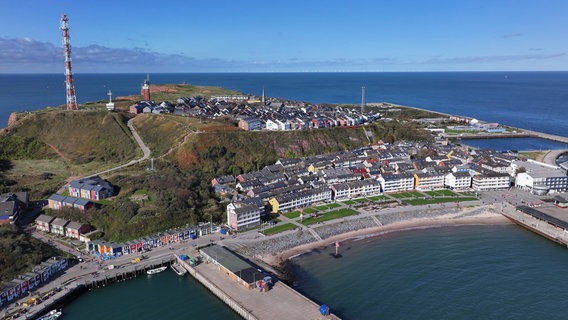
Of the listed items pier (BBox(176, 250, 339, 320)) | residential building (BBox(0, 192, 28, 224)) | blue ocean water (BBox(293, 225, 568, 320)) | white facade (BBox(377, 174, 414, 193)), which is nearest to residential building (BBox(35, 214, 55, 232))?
residential building (BBox(0, 192, 28, 224))

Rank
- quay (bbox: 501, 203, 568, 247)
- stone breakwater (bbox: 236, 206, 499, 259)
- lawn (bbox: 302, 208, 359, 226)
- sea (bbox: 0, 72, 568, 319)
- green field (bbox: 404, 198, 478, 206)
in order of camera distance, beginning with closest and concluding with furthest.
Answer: sea (bbox: 0, 72, 568, 319) → stone breakwater (bbox: 236, 206, 499, 259) → quay (bbox: 501, 203, 568, 247) → lawn (bbox: 302, 208, 359, 226) → green field (bbox: 404, 198, 478, 206)

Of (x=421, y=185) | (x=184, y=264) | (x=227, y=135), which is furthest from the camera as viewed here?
(x=227, y=135)

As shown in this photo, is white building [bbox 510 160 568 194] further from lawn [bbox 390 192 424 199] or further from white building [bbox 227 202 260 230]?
white building [bbox 227 202 260 230]

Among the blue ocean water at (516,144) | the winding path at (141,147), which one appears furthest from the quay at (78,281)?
the blue ocean water at (516,144)

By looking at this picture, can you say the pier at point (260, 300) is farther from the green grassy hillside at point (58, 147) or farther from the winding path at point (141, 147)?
the green grassy hillside at point (58, 147)

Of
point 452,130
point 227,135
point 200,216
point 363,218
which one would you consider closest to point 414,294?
point 363,218

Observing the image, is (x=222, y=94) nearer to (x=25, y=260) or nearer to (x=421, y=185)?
(x=421, y=185)
